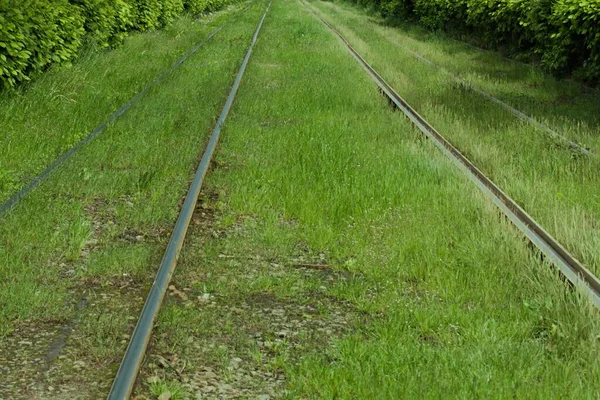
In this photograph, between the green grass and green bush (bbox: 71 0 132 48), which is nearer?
the green grass

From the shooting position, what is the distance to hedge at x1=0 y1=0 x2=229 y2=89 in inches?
435

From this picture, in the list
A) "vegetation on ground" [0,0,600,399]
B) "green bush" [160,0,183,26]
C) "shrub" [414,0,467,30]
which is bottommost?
"green bush" [160,0,183,26]

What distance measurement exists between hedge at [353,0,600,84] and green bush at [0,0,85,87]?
8340 millimetres

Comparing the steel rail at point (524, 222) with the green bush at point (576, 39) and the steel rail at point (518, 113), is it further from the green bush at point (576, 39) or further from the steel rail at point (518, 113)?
the green bush at point (576, 39)

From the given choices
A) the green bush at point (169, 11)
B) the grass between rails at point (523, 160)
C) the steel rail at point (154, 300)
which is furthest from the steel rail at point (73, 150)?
the green bush at point (169, 11)

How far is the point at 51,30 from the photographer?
12977 mm

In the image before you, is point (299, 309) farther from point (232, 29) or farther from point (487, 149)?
point (232, 29)

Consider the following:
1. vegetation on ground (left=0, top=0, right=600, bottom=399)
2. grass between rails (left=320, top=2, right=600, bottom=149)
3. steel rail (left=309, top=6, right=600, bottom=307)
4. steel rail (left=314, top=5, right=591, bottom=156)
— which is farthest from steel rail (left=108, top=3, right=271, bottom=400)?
grass between rails (left=320, top=2, right=600, bottom=149)

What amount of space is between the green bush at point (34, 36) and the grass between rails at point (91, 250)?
2.09 m

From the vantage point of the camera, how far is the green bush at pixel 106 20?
1653cm

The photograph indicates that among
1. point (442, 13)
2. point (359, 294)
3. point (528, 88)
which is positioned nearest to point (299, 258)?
point (359, 294)

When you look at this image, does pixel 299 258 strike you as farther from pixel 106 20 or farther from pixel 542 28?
pixel 106 20

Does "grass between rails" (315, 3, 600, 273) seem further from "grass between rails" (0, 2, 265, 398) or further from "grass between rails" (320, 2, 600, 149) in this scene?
"grass between rails" (0, 2, 265, 398)

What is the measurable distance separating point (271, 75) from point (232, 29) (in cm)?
1303
